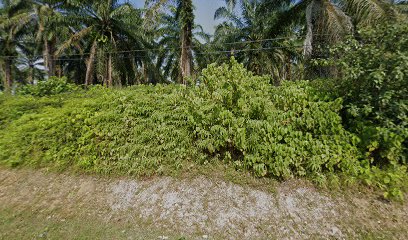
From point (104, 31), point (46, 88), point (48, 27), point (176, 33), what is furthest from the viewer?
point (176, 33)

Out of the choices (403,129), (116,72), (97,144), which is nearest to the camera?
(403,129)

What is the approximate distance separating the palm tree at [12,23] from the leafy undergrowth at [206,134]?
1616cm

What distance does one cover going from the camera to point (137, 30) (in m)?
15.4

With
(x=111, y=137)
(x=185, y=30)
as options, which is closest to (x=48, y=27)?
(x=185, y=30)

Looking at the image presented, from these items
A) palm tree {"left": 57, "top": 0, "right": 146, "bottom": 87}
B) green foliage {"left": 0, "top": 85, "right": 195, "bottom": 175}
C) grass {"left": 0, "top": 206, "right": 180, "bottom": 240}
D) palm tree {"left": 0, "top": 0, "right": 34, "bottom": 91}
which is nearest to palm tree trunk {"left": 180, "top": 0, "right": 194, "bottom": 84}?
green foliage {"left": 0, "top": 85, "right": 195, "bottom": 175}

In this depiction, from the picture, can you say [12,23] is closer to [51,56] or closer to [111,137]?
[51,56]

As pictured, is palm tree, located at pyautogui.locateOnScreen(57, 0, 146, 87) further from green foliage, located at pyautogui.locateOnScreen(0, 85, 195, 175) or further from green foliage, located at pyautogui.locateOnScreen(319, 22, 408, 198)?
green foliage, located at pyautogui.locateOnScreen(319, 22, 408, 198)

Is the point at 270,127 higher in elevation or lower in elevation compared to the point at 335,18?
lower

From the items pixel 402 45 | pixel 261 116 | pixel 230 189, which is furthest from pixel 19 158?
pixel 402 45

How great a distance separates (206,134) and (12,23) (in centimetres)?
2320

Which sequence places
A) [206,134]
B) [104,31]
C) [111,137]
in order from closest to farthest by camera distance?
[206,134] → [111,137] → [104,31]

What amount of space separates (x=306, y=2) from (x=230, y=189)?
385 inches

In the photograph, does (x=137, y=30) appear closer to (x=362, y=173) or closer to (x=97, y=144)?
(x=97, y=144)

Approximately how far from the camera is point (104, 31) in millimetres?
14641
